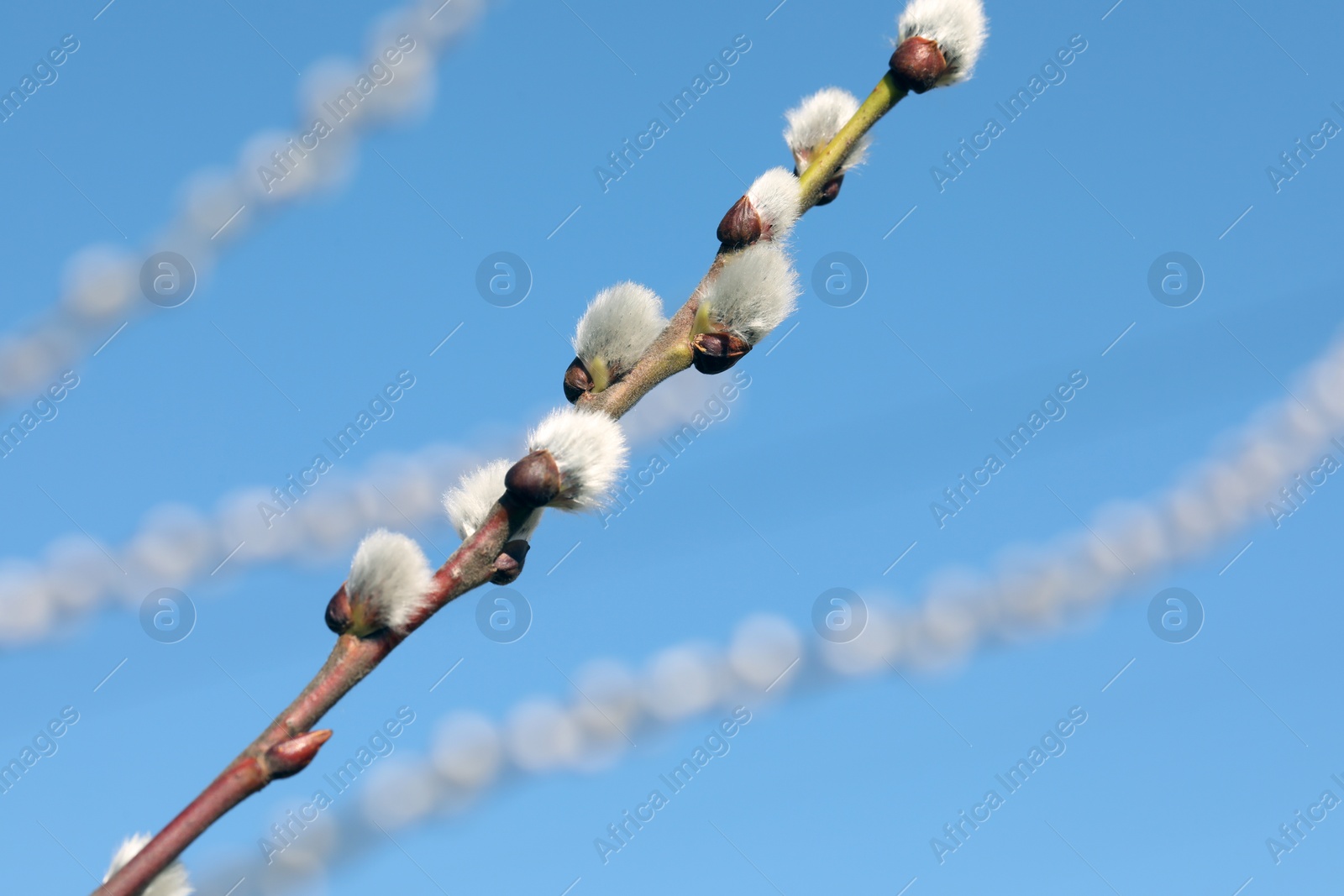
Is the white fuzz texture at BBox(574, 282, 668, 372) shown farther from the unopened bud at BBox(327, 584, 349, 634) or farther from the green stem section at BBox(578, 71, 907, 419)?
the unopened bud at BBox(327, 584, 349, 634)

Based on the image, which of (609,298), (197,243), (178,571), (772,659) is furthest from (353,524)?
(609,298)

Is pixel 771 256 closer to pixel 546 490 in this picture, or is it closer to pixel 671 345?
pixel 671 345

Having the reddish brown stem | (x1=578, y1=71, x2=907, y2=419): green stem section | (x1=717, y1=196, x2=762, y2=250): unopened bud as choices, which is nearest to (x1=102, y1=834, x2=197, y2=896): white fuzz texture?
the reddish brown stem

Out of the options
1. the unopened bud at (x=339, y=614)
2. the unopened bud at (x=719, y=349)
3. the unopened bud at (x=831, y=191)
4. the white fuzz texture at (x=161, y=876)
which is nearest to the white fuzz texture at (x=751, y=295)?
the unopened bud at (x=719, y=349)

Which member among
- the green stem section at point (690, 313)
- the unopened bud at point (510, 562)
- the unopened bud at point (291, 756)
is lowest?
the unopened bud at point (291, 756)

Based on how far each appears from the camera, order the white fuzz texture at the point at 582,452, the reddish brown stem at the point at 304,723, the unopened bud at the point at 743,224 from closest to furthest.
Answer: the reddish brown stem at the point at 304,723
the white fuzz texture at the point at 582,452
the unopened bud at the point at 743,224

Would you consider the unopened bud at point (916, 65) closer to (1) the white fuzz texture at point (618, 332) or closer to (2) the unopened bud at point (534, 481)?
(1) the white fuzz texture at point (618, 332)

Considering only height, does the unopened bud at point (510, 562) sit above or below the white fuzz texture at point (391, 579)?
below
